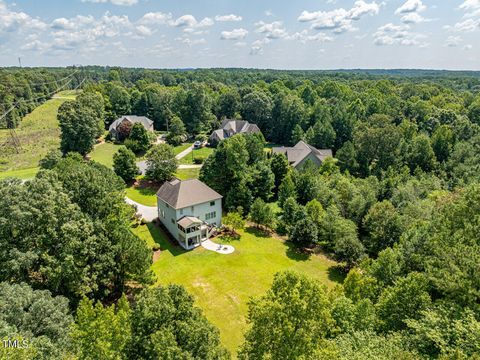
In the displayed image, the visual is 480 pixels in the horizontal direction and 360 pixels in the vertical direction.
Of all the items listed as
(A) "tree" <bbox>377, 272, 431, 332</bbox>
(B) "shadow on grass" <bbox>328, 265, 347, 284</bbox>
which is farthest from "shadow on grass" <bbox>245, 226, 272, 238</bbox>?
(A) "tree" <bbox>377, 272, 431, 332</bbox>

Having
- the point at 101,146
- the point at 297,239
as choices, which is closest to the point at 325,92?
the point at 101,146

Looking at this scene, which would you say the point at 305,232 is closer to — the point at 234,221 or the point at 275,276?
the point at 234,221

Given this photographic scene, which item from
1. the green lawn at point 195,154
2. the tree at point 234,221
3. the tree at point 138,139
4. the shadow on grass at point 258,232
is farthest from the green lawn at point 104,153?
the shadow on grass at point 258,232

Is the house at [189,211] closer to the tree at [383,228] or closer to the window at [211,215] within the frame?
the window at [211,215]

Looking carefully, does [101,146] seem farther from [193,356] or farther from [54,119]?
[193,356]

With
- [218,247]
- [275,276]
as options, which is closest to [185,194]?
[218,247]

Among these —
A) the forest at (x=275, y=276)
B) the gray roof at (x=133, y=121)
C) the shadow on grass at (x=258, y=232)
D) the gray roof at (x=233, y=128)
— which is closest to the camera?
the forest at (x=275, y=276)

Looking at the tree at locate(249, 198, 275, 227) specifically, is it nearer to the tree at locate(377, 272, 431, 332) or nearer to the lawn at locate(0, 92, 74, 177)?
the tree at locate(377, 272, 431, 332)
